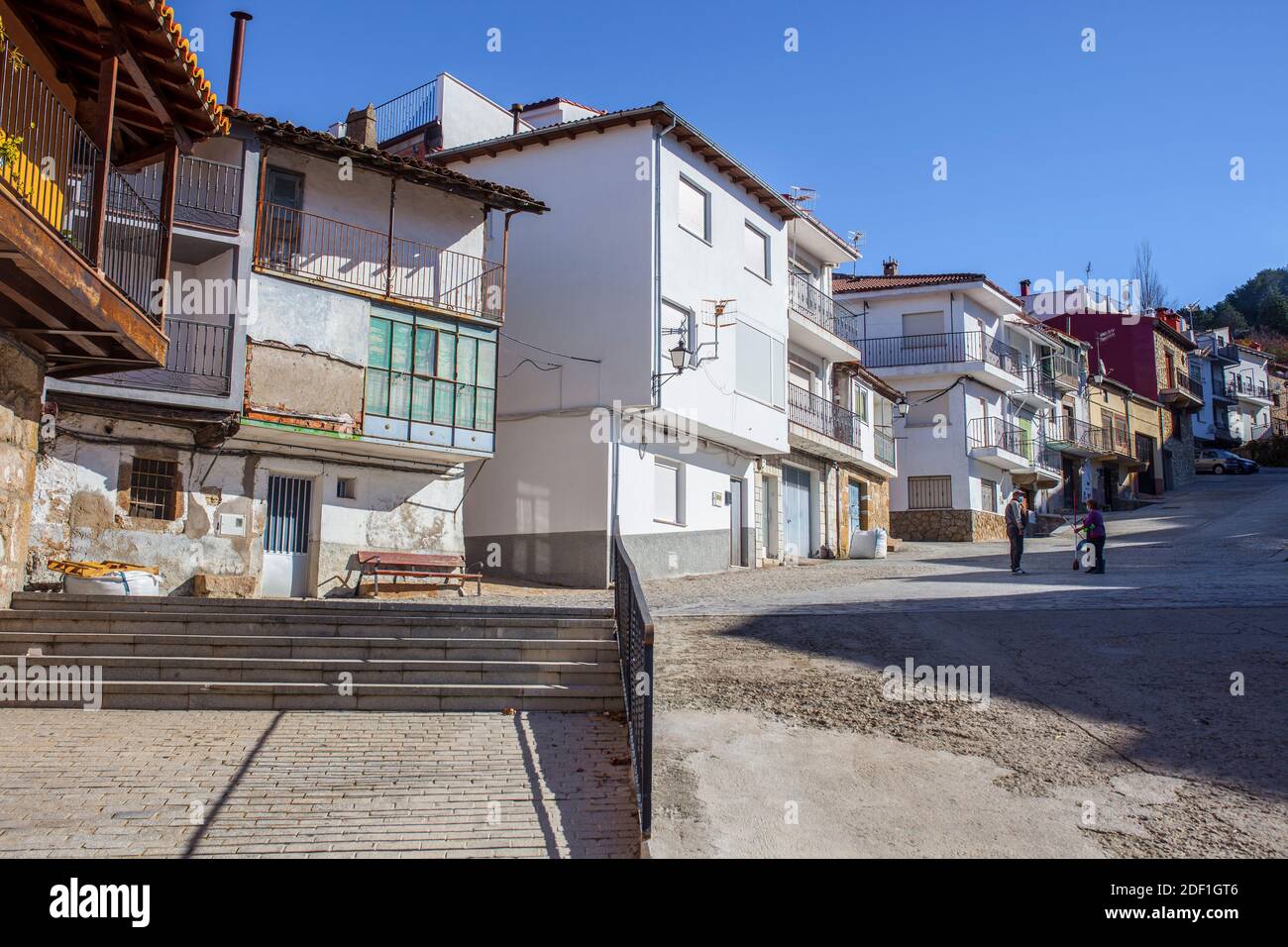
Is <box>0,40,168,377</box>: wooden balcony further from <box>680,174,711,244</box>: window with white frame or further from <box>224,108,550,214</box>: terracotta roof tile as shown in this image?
<box>680,174,711,244</box>: window with white frame

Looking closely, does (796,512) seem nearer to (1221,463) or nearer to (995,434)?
(995,434)

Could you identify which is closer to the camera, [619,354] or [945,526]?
[619,354]

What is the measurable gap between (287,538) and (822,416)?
51.9ft

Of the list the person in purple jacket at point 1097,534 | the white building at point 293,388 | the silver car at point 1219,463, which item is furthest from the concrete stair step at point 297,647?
the silver car at point 1219,463

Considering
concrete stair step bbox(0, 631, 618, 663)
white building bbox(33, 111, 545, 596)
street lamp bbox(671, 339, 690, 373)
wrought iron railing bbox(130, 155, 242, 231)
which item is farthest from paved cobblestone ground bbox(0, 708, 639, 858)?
street lamp bbox(671, 339, 690, 373)

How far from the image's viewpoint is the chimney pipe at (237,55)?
18.9 meters

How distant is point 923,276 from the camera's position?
37469 mm

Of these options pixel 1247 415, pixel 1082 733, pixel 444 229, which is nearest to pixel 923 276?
pixel 444 229

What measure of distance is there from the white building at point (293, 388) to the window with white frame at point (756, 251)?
7.11 metres

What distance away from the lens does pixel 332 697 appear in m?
8.46

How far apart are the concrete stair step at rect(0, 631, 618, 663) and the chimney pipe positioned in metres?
12.8

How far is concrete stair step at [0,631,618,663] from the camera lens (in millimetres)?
8930

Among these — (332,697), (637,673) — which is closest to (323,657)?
(332,697)
